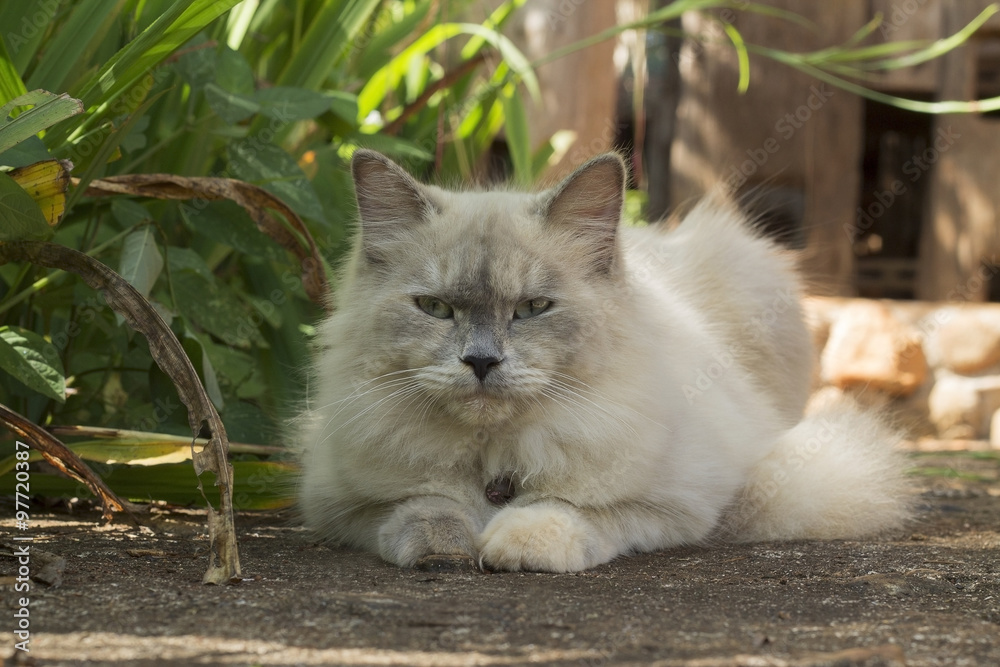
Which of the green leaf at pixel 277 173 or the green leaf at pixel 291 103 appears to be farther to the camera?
the green leaf at pixel 277 173

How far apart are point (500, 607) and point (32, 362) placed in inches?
Answer: 47.9

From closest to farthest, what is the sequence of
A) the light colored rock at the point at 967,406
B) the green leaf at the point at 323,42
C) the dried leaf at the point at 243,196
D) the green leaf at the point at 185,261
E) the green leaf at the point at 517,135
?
1. the dried leaf at the point at 243,196
2. the green leaf at the point at 185,261
3. the green leaf at the point at 323,42
4. the green leaf at the point at 517,135
5. the light colored rock at the point at 967,406

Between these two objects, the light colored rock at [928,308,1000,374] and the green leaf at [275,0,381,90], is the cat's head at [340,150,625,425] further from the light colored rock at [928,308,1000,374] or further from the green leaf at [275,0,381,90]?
the light colored rock at [928,308,1000,374]

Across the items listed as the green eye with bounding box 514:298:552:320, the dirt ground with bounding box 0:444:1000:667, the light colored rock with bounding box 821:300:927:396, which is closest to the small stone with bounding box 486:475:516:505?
the dirt ground with bounding box 0:444:1000:667

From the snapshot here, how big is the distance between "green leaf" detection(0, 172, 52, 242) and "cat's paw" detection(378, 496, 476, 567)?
3.27 feet

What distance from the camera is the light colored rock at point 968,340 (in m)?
5.36

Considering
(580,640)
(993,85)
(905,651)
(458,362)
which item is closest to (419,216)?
(458,362)

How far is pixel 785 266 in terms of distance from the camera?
3.43 meters

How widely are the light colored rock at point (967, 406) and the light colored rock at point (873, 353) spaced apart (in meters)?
0.17

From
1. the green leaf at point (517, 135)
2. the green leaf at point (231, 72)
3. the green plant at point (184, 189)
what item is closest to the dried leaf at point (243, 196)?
the green plant at point (184, 189)

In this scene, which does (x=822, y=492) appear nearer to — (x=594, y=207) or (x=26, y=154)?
(x=594, y=207)

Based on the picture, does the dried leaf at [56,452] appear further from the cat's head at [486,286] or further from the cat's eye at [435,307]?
the cat's eye at [435,307]

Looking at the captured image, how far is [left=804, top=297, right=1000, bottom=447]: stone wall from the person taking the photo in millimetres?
Result: 5359

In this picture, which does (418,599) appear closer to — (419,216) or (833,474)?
(419,216)
